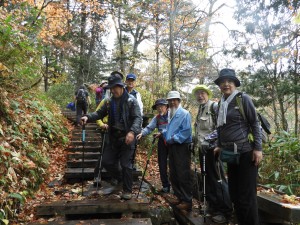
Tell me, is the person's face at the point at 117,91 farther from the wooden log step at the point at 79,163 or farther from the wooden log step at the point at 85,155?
the wooden log step at the point at 85,155

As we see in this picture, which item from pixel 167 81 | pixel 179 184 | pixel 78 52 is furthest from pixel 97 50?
pixel 179 184

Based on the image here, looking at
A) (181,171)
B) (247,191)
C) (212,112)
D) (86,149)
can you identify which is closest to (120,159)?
(181,171)

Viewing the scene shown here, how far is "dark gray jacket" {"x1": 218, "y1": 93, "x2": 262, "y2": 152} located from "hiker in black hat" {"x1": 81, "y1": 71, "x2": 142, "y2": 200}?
64.5 inches

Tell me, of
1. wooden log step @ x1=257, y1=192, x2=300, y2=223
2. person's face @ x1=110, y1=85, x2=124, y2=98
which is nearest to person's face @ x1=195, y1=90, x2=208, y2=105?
person's face @ x1=110, y1=85, x2=124, y2=98

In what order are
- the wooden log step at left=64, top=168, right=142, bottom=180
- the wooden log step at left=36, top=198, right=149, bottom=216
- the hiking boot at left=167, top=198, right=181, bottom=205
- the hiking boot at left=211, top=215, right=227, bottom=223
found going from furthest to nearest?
the wooden log step at left=64, top=168, right=142, bottom=180 < the hiking boot at left=167, top=198, right=181, bottom=205 < the hiking boot at left=211, top=215, right=227, bottom=223 < the wooden log step at left=36, top=198, right=149, bottom=216

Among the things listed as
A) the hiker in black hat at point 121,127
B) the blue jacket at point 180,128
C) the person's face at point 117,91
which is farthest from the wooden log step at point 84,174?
the person's face at point 117,91

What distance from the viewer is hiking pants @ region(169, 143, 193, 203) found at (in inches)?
194

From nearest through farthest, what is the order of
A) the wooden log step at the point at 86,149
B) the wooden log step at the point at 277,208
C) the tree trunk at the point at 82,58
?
the wooden log step at the point at 277,208
the wooden log step at the point at 86,149
the tree trunk at the point at 82,58

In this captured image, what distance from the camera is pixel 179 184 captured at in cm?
497

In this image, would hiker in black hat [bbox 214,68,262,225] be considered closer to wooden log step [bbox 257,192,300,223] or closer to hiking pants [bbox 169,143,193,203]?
wooden log step [bbox 257,192,300,223]

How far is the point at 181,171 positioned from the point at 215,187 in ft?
2.25

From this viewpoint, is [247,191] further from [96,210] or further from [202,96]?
[96,210]

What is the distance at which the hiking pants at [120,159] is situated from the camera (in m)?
4.71

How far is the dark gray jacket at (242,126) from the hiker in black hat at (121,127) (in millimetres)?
1637
